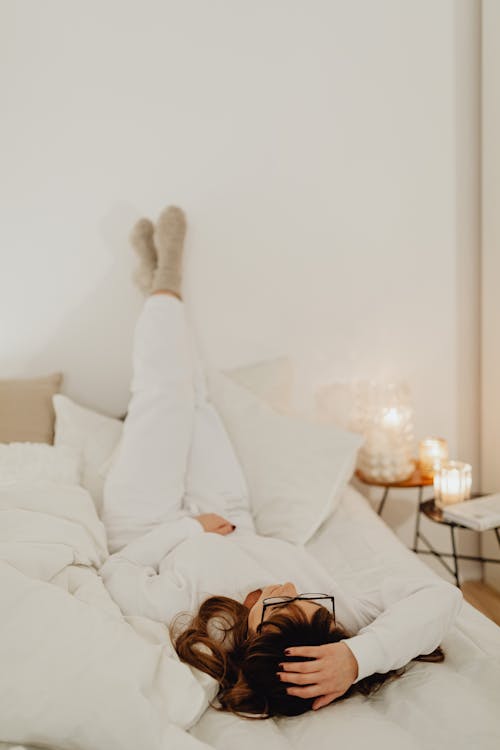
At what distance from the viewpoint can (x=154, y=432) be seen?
5.39 ft

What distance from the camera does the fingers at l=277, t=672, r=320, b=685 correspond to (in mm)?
865

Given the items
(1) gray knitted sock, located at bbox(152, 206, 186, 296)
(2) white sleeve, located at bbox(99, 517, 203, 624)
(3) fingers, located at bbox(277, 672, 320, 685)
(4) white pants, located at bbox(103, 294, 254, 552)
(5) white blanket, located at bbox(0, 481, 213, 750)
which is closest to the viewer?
(5) white blanket, located at bbox(0, 481, 213, 750)

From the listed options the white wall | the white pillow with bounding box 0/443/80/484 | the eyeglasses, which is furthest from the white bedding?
the white wall

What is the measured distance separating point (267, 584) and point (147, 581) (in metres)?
0.25

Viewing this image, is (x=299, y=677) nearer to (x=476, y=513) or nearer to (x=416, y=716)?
(x=416, y=716)

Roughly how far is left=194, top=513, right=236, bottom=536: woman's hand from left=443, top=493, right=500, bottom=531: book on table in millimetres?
671

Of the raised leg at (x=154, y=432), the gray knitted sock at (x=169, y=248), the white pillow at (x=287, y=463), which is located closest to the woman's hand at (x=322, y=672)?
the white pillow at (x=287, y=463)

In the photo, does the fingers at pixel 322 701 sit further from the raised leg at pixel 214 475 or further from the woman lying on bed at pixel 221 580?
the raised leg at pixel 214 475

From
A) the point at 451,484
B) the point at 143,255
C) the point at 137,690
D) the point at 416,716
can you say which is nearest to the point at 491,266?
the point at 451,484

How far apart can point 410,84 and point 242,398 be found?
1.30 metres

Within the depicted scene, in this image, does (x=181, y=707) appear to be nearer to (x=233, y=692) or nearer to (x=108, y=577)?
(x=233, y=692)

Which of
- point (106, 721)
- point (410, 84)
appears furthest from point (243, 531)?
point (410, 84)

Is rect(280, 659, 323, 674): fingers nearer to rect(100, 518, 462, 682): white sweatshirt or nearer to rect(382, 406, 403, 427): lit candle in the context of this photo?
rect(100, 518, 462, 682): white sweatshirt

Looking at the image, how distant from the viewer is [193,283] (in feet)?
6.73
